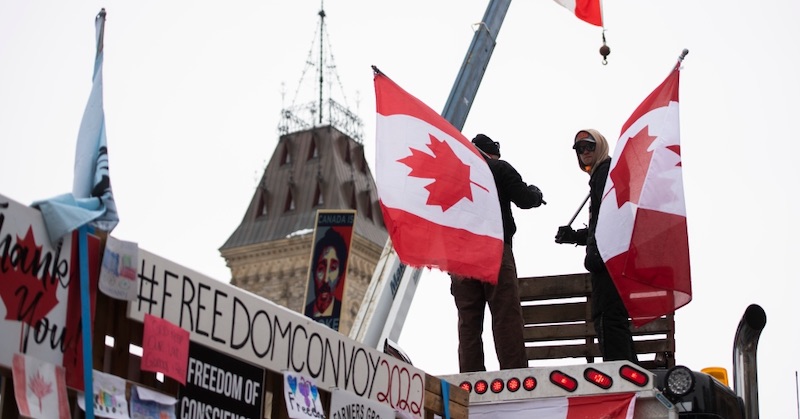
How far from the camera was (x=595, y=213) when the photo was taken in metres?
8.07

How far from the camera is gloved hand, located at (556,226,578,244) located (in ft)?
28.0

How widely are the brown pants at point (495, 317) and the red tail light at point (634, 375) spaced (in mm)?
1053

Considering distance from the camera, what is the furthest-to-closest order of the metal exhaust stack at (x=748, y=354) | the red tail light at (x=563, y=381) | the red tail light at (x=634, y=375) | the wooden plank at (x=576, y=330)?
the wooden plank at (x=576, y=330)
the metal exhaust stack at (x=748, y=354)
the red tail light at (x=563, y=381)
the red tail light at (x=634, y=375)

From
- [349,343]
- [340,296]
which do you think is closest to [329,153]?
[340,296]

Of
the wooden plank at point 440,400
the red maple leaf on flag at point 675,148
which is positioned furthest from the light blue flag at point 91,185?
the red maple leaf on flag at point 675,148

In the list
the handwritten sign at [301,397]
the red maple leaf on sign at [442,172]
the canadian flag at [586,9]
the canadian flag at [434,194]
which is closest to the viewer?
the handwritten sign at [301,397]

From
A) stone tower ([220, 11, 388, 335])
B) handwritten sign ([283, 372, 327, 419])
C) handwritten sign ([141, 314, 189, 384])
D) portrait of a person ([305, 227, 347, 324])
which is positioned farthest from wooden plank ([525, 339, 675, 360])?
stone tower ([220, 11, 388, 335])

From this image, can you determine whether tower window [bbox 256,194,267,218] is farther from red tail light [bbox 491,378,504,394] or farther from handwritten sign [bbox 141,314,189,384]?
handwritten sign [bbox 141,314,189,384]

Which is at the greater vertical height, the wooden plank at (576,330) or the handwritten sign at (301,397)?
the wooden plank at (576,330)

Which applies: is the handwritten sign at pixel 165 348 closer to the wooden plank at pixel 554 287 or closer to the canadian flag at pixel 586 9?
the wooden plank at pixel 554 287

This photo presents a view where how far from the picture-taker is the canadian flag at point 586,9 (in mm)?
12352

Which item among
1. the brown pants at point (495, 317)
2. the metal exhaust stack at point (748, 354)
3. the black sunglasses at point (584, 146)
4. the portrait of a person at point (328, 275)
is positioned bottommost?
the metal exhaust stack at point (748, 354)

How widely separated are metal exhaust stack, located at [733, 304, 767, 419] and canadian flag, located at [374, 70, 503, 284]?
1.33 m

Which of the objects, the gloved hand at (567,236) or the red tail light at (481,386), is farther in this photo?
the gloved hand at (567,236)
